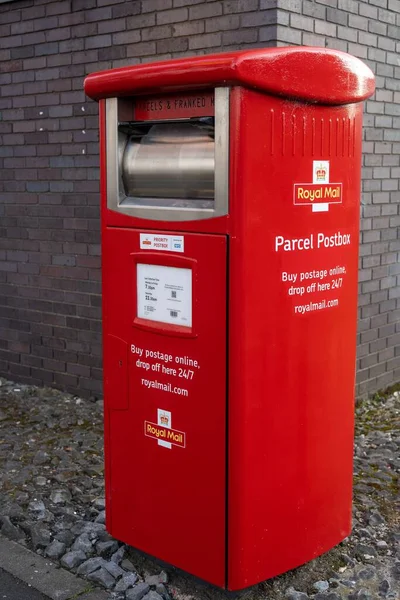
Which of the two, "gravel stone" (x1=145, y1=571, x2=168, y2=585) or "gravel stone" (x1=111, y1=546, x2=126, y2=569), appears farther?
"gravel stone" (x1=111, y1=546, x2=126, y2=569)

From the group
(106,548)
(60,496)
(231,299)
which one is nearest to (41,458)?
(60,496)

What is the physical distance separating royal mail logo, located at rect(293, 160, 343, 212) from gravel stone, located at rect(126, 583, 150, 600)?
1.67m

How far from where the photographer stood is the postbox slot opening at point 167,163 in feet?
9.32

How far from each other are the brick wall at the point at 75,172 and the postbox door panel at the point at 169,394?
2187mm

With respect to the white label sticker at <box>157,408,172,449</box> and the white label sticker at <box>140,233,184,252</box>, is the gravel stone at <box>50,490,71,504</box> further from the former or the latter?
the white label sticker at <box>140,233,184,252</box>

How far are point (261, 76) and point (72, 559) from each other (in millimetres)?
2188

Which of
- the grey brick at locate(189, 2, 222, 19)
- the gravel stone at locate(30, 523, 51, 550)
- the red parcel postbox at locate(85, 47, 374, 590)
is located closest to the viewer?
the red parcel postbox at locate(85, 47, 374, 590)

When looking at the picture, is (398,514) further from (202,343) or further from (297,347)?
(202,343)

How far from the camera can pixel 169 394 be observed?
3033 millimetres

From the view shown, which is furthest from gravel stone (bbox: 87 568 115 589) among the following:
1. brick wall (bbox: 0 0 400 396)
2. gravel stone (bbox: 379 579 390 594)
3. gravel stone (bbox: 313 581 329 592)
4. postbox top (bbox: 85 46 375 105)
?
brick wall (bbox: 0 0 400 396)

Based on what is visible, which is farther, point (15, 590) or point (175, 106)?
point (15, 590)

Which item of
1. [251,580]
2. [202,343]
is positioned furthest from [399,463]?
→ [202,343]

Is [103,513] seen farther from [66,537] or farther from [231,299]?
[231,299]

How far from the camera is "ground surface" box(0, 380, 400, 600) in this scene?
A: 3.18 m
